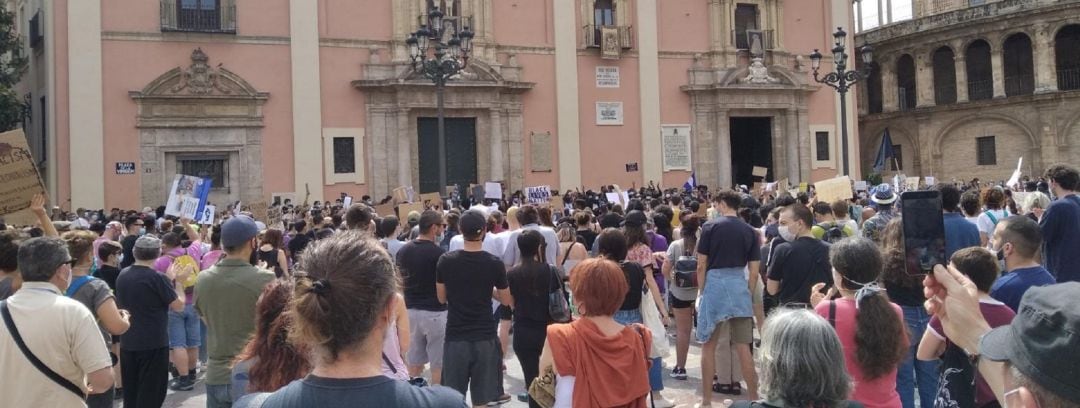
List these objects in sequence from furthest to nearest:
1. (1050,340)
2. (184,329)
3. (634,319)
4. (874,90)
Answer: (874,90), (184,329), (634,319), (1050,340)

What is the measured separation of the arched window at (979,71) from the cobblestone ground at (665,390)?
32.6m

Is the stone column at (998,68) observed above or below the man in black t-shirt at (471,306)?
above

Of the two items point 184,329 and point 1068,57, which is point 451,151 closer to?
point 184,329

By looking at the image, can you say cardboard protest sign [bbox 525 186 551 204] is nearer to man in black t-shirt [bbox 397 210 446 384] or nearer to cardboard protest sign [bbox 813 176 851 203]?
cardboard protest sign [bbox 813 176 851 203]

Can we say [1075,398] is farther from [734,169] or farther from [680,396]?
[734,169]

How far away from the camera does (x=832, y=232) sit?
7.82 metres

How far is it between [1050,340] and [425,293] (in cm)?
562

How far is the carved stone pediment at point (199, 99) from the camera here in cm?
2242

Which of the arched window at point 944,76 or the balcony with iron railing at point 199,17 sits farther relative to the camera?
the arched window at point 944,76

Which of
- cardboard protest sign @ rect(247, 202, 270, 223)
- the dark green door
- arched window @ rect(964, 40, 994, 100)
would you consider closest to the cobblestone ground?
cardboard protest sign @ rect(247, 202, 270, 223)

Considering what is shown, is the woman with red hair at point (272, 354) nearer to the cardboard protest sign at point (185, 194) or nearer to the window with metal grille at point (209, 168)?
the cardboard protest sign at point (185, 194)

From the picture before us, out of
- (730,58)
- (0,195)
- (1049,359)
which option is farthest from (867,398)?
(730,58)

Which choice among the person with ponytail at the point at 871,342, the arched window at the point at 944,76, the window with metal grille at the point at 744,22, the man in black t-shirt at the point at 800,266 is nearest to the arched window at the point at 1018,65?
the arched window at the point at 944,76

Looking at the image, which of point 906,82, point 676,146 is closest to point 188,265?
point 676,146
